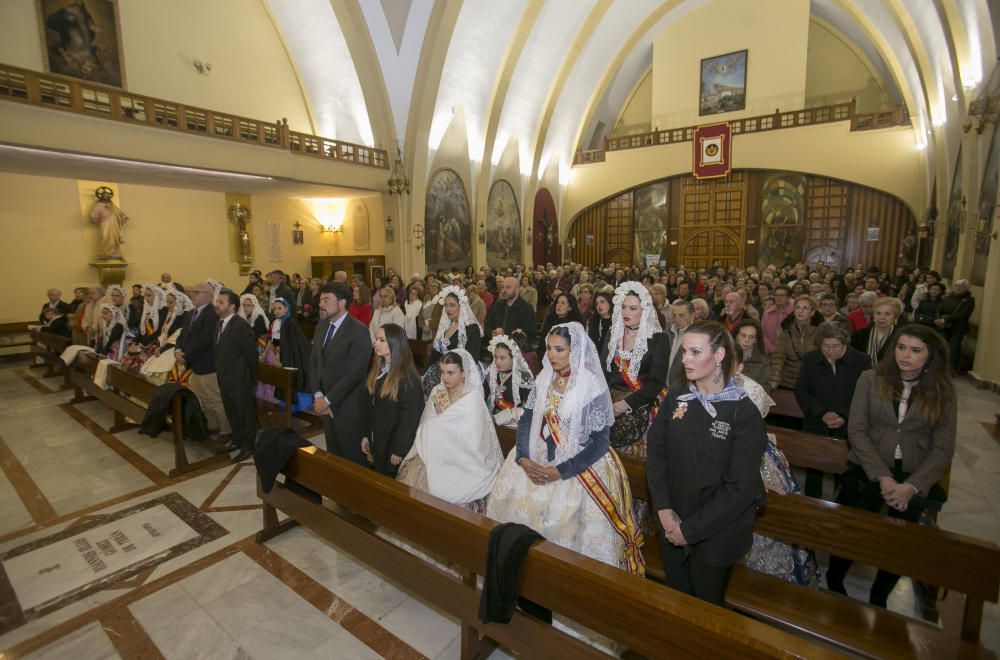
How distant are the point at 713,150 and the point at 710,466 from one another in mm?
19021

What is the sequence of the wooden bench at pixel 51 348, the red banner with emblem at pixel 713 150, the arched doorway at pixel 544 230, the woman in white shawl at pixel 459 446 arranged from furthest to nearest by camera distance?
the arched doorway at pixel 544 230 → the red banner with emblem at pixel 713 150 → the wooden bench at pixel 51 348 → the woman in white shawl at pixel 459 446

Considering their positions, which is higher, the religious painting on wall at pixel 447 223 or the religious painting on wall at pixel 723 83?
the religious painting on wall at pixel 723 83

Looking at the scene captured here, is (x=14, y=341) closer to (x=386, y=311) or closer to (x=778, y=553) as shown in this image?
(x=386, y=311)

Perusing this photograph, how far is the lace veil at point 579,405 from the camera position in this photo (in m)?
2.49

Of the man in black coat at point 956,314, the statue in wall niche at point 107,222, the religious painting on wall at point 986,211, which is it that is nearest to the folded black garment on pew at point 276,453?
the man in black coat at point 956,314

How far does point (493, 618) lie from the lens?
2.08 metres

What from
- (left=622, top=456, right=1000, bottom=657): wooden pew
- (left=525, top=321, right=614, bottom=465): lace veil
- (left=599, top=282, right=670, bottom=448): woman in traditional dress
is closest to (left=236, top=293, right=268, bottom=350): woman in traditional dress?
(left=599, top=282, right=670, bottom=448): woman in traditional dress

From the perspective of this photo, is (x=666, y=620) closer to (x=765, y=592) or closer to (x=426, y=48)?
(x=765, y=592)

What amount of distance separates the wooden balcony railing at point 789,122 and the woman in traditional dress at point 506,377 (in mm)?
17580

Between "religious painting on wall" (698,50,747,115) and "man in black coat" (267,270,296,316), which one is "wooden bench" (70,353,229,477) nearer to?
"man in black coat" (267,270,296,316)

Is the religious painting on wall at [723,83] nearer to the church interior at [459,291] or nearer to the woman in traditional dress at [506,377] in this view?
the church interior at [459,291]

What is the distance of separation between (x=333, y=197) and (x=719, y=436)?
1573cm

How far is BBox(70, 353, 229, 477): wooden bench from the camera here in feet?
15.8

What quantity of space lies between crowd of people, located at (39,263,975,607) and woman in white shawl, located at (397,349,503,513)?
0.04ft
